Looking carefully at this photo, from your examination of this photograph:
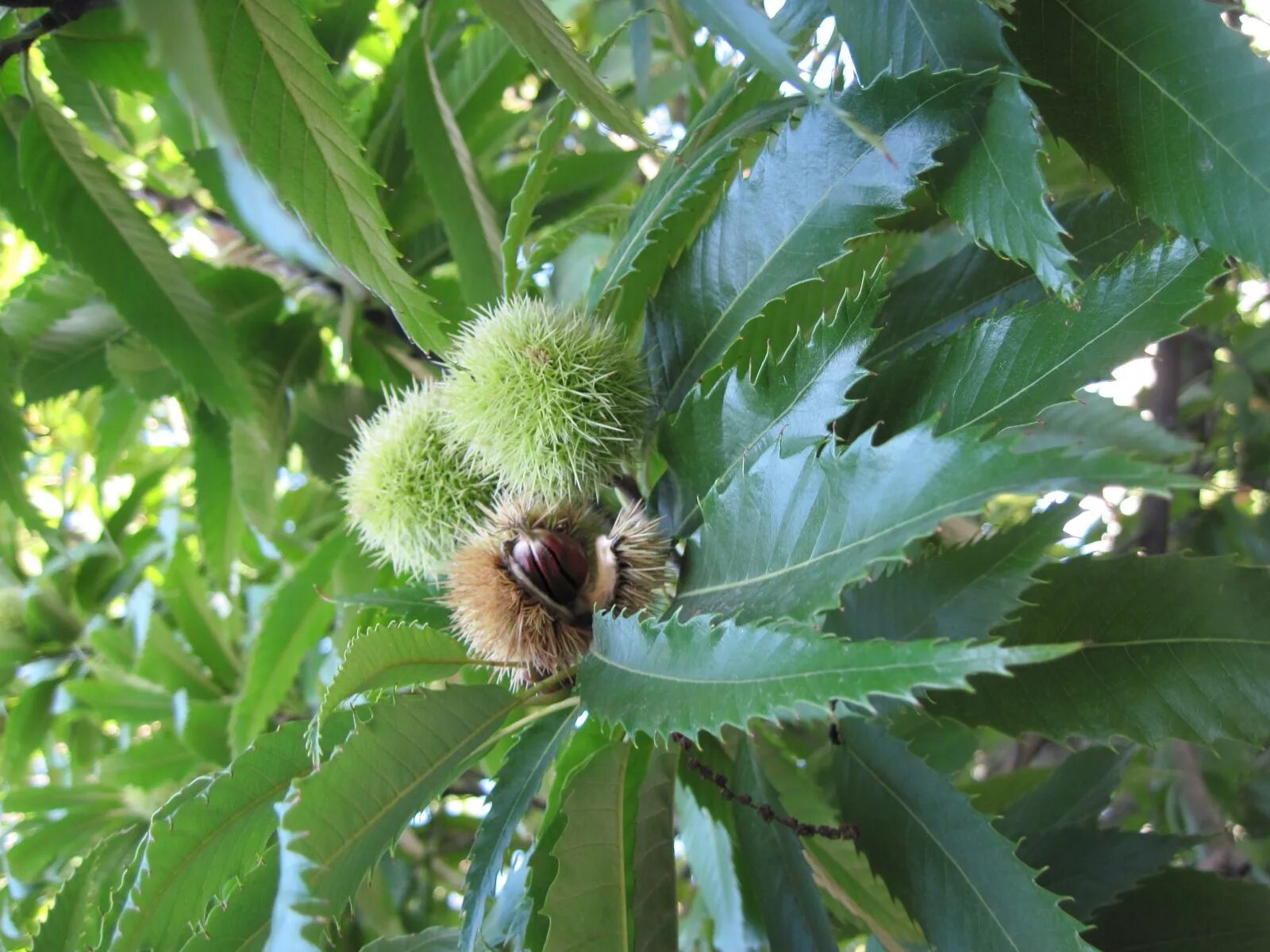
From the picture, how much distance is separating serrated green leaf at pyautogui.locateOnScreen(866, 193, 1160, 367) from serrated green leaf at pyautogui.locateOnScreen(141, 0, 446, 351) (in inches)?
13.9

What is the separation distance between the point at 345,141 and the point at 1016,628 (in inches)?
23.2

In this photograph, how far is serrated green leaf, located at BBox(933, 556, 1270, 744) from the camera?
0.62 metres

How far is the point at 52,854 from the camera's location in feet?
4.42

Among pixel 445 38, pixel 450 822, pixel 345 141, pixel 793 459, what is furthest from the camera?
pixel 450 822

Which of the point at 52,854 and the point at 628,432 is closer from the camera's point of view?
the point at 628,432

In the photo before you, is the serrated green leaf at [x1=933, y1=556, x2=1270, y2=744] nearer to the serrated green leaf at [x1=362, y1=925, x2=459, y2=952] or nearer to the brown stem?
the brown stem

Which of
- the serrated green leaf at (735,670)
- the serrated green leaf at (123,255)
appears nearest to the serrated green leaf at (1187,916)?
the serrated green leaf at (735,670)

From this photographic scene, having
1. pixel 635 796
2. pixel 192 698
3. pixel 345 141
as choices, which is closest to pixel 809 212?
pixel 345 141

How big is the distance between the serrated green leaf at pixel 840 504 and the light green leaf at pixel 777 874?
0.73 feet

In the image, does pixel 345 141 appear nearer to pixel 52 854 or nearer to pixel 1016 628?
pixel 1016 628

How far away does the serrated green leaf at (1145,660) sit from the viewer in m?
0.62

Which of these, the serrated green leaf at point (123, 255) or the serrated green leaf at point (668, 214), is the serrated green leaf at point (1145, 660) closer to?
the serrated green leaf at point (668, 214)

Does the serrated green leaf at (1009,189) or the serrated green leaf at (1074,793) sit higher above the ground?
the serrated green leaf at (1009,189)

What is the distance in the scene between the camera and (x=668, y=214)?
658mm
